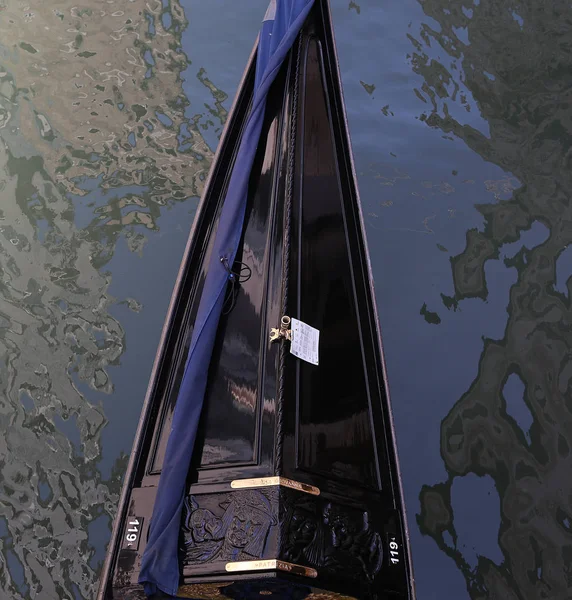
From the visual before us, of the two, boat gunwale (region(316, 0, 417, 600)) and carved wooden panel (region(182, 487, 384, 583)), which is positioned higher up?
boat gunwale (region(316, 0, 417, 600))

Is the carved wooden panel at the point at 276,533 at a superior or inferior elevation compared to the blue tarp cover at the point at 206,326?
inferior

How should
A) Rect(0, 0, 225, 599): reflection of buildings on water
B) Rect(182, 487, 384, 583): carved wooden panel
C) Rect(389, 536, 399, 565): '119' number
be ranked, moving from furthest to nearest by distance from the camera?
Rect(0, 0, 225, 599): reflection of buildings on water → Rect(389, 536, 399, 565): '119' number → Rect(182, 487, 384, 583): carved wooden panel

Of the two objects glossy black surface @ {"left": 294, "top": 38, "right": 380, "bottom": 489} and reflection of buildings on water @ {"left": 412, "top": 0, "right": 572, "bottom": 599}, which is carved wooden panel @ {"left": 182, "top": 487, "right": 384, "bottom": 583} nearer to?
glossy black surface @ {"left": 294, "top": 38, "right": 380, "bottom": 489}

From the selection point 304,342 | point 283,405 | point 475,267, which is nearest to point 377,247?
point 475,267

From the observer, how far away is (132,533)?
2.53 metres

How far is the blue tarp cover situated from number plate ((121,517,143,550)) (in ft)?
0.59

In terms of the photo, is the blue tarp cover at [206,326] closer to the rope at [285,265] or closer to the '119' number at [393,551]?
the rope at [285,265]

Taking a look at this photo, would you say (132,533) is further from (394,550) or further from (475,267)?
(475,267)

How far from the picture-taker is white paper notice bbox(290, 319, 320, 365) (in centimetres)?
264

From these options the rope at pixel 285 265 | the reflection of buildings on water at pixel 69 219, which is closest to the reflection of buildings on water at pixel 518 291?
the rope at pixel 285 265

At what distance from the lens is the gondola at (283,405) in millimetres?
2332

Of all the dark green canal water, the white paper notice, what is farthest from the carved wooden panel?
the dark green canal water

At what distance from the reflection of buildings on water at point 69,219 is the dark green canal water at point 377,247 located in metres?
0.01

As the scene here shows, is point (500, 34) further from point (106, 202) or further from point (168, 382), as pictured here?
point (168, 382)
